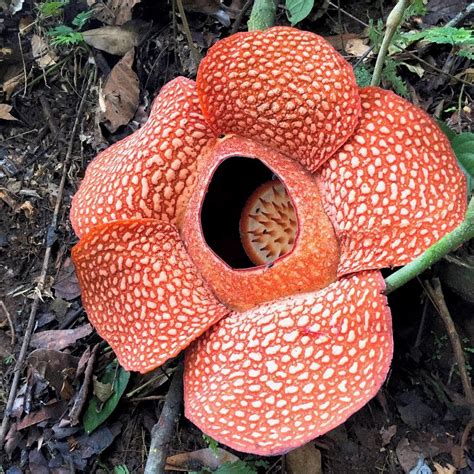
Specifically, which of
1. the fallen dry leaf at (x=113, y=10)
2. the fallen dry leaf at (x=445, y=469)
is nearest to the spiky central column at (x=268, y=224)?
the fallen dry leaf at (x=445, y=469)

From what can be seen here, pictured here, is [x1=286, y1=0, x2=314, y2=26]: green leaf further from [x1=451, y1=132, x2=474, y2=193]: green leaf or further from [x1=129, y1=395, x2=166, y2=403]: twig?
[x1=129, y1=395, x2=166, y2=403]: twig

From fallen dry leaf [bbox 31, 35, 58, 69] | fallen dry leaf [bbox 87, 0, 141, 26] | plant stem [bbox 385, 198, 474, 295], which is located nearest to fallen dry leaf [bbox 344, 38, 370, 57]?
fallen dry leaf [bbox 87, 0, 141, 26]

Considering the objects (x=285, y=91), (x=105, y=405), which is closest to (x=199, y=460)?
(x=105, y=405)

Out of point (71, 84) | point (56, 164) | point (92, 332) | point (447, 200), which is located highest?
point (447, 200)

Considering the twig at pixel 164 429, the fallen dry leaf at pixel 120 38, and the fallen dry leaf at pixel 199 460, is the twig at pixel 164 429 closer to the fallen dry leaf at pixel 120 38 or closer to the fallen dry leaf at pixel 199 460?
the fallen dry leaf at pixel 199 460

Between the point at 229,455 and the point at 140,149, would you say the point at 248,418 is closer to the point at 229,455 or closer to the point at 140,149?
the point at 229,455

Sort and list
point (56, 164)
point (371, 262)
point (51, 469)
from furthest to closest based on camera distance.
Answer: point (56, 164) → point (51, 469) → point (371, 262)

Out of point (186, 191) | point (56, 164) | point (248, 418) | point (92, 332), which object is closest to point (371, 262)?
point (248, 418)

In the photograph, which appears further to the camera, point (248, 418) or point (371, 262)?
point (371, 262)
